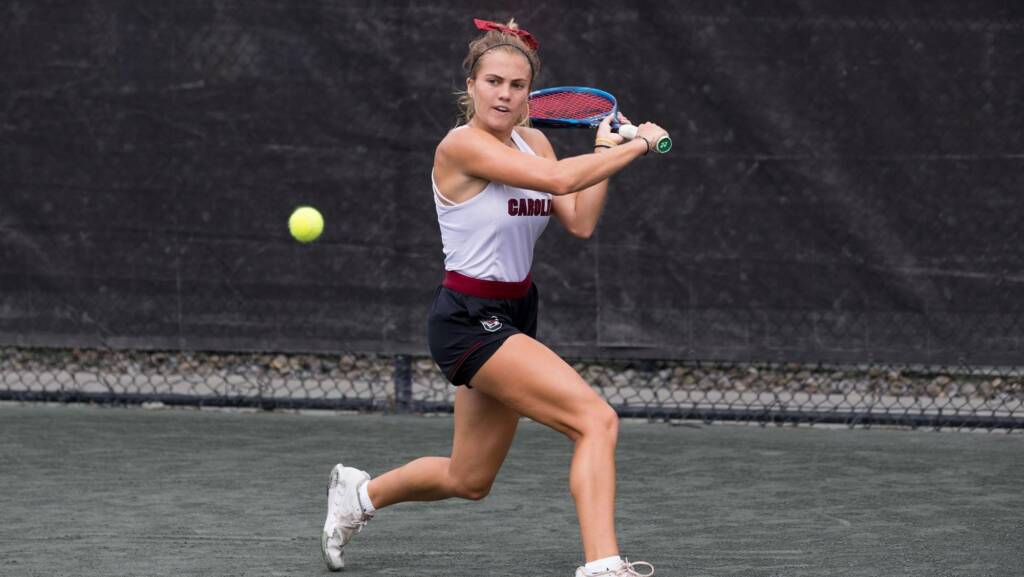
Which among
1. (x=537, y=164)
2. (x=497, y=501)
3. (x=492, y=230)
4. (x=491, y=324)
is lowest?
(x=497, y=501)

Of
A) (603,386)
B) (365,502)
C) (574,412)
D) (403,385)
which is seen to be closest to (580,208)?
(574,412)

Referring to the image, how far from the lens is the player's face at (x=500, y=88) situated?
3844 millimetres

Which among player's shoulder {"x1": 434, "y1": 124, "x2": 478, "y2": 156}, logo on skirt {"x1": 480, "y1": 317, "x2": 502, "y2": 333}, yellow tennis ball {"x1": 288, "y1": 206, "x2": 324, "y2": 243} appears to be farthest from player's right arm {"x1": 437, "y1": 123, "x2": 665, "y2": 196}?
yellow tennis ball {"x1": 288, "y1": 206, "x2": 324, "y2": 243}

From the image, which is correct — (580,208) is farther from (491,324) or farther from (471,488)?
(471,488)

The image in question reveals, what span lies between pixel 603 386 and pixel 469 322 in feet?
10.8

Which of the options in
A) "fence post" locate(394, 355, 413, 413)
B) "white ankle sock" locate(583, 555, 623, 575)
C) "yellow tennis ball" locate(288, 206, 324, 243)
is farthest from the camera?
"fence post" locate(394, 355, 413, 413)

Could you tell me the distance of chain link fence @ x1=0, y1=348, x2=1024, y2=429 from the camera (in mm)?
6629

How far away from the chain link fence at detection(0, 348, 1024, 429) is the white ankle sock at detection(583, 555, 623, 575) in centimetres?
322

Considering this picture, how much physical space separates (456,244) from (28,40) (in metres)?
3.52

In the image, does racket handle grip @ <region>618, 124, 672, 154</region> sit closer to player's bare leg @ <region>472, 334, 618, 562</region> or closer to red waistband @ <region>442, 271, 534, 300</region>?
red waistband @ <region>442, 271, 534, 300</region>

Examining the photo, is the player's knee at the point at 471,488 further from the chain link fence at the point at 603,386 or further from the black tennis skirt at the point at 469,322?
the chain link fence at the point at 603,386

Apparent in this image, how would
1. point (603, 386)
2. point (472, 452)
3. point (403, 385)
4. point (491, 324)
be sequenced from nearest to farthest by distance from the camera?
1. point (491, 324)
2. point (472, 452)
3. point (403, 385)
4. point (603, 386)

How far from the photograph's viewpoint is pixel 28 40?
671 cm

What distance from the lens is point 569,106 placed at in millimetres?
4371
